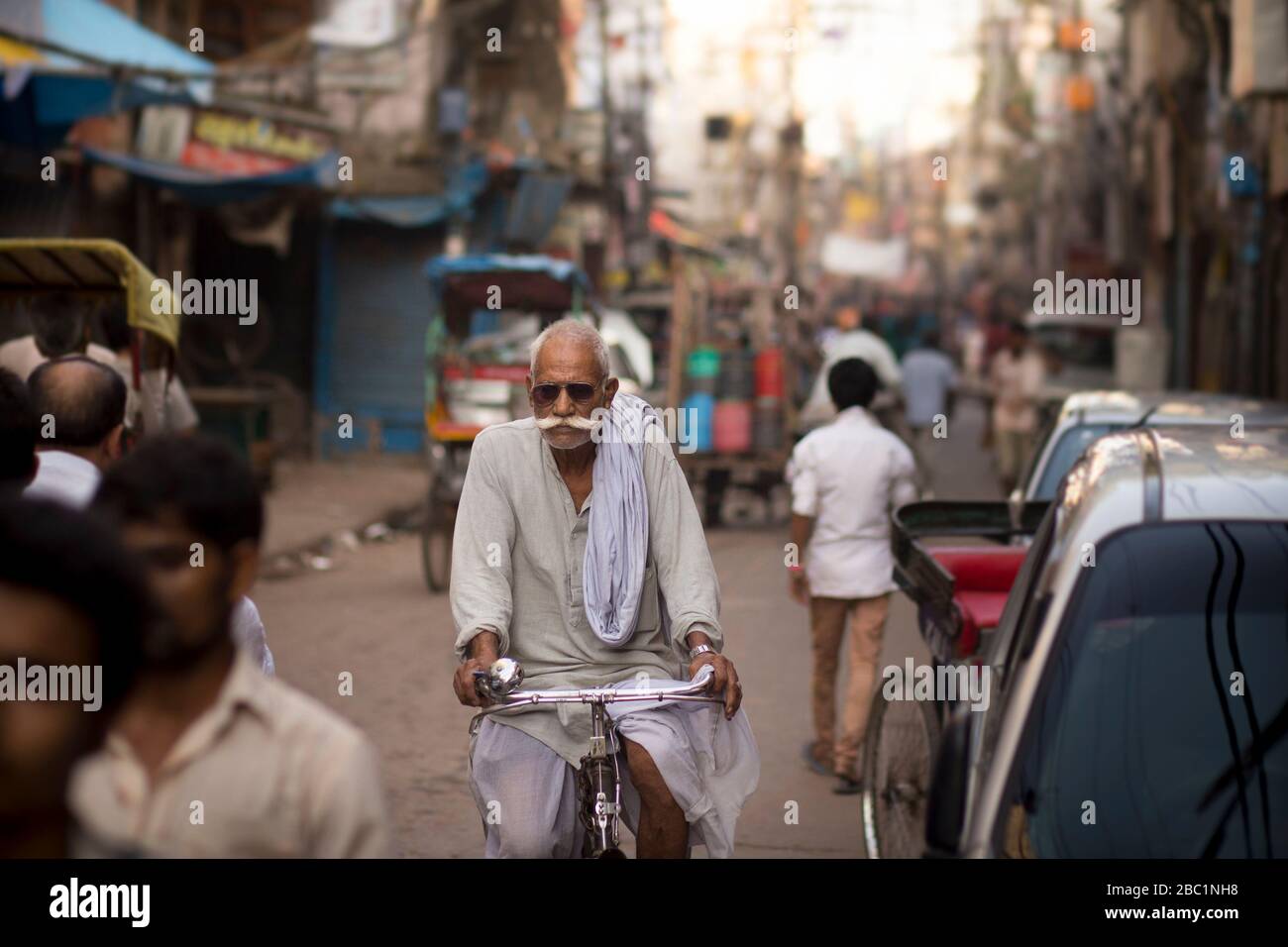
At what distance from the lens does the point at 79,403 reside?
15.6 feet

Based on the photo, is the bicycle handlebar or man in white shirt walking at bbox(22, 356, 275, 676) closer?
the bicycle handlebar

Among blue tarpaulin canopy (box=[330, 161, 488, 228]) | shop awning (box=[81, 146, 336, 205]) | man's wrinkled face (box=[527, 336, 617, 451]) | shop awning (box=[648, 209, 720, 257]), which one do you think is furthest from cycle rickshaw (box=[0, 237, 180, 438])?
shop awning (box=[648, 209, 720, 257])

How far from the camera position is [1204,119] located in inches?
1041

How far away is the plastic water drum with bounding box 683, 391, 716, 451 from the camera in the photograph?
53.2ft

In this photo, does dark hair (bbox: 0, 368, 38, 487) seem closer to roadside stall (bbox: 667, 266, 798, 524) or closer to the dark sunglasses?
the dark sunglasses

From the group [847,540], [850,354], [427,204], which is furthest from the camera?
[427,204]

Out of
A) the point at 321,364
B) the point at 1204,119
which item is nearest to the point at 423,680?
the point at 321,364

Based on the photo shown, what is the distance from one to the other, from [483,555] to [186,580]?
1608mm

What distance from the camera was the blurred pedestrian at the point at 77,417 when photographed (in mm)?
4688

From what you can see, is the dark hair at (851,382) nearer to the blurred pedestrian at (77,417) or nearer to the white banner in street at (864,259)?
the blurred pedestrian at (77,417)

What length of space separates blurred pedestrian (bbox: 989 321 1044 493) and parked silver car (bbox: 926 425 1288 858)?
45.6 feet

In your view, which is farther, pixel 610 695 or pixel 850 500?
pixel 850 500

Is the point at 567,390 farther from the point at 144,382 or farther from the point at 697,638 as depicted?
the point at 144,382

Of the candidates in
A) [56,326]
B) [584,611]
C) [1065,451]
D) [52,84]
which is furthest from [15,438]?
[52,84]
